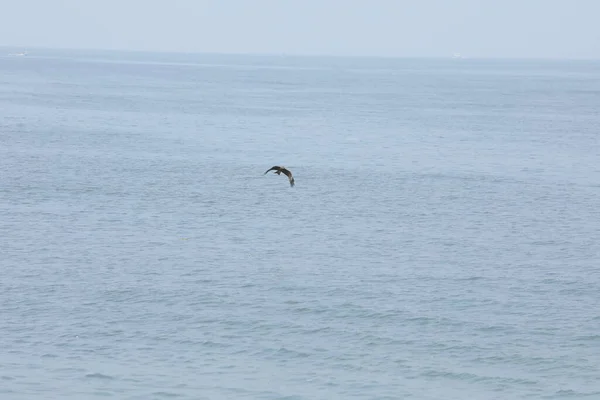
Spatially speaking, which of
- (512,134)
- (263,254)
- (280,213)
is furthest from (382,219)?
(512,134)

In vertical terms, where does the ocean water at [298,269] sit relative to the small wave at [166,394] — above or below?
above

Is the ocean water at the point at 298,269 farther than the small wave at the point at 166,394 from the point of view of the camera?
Yes

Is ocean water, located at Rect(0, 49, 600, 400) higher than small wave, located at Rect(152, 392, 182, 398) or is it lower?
higher

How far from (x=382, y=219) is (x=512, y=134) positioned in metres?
53.7

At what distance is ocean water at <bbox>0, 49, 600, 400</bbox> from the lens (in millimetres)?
39531

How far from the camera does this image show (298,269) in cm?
5322

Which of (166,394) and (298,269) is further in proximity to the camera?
(298,269)

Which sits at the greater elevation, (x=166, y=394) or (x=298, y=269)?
(x=298, y=269)

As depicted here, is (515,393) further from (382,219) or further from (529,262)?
(382,219)

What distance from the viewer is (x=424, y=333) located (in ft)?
143

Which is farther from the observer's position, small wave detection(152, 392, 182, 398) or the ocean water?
the ocean water

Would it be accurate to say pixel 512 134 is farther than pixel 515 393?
Yes

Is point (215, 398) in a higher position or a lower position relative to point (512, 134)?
lower

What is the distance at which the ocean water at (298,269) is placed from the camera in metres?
39.5
